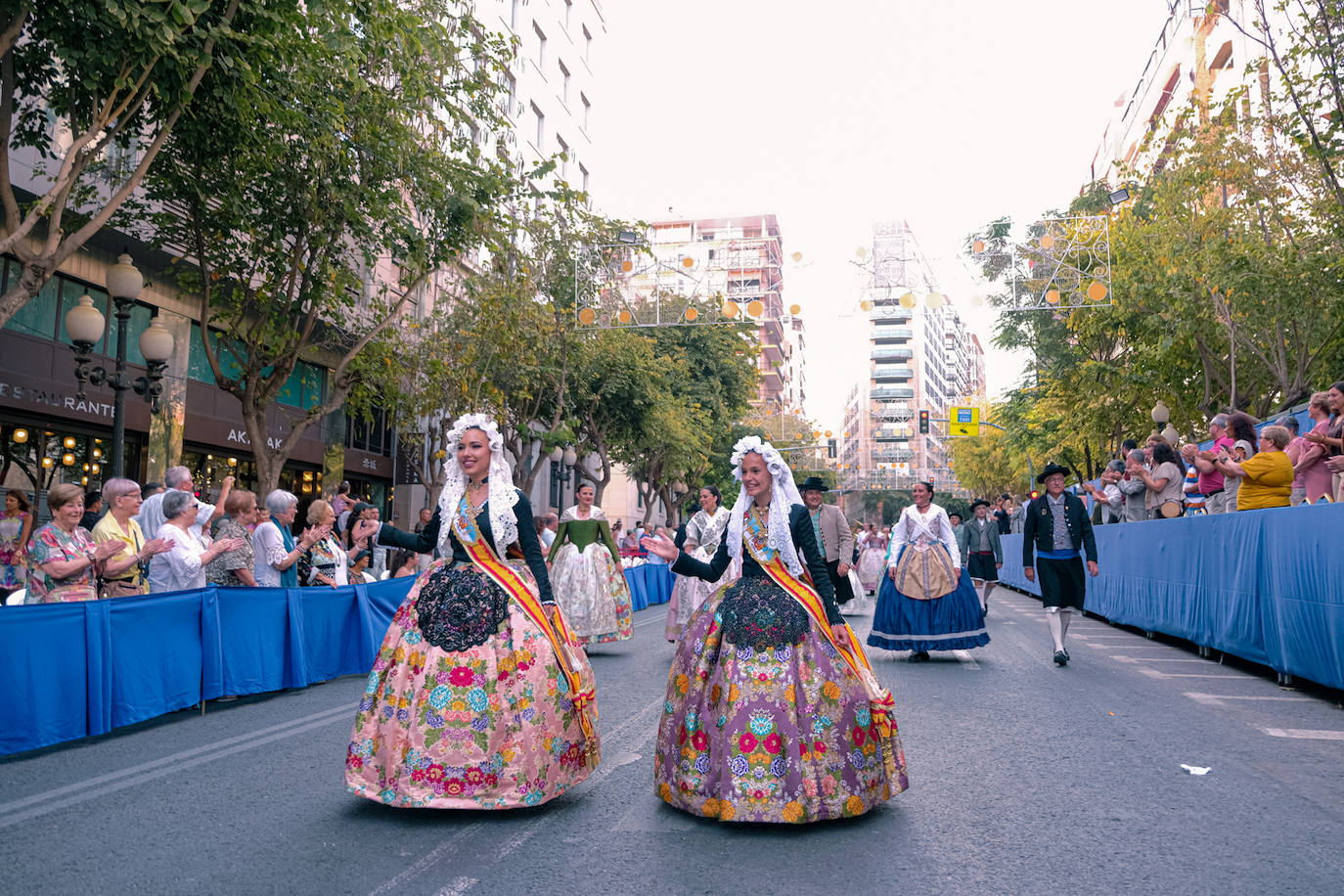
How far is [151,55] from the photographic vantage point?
9.32 meters

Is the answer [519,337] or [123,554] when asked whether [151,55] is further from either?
[519,337]

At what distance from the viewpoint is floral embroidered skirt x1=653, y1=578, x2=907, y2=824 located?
188 inches

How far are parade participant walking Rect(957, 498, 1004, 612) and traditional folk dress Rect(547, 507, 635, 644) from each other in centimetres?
608

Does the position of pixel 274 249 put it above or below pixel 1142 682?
above

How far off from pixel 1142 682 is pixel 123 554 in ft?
28.9

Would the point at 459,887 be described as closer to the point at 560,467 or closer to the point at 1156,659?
the point at 1156,659

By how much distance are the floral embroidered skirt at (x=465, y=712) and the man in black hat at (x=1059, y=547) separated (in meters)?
7.24

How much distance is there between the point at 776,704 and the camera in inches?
192

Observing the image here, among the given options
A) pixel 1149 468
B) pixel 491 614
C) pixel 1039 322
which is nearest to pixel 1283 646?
pixel 1149 468

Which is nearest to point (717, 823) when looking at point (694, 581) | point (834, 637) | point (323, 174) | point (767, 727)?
point (767, 727)

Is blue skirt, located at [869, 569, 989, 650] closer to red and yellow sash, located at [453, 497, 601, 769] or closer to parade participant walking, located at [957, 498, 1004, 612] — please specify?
parade participant walking, located at [957, 498, 1004, 612]

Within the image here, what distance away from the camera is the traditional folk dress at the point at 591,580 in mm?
12555

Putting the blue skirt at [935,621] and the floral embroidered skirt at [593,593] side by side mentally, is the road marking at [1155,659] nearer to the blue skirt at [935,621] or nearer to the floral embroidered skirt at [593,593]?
the blue skirt at [935,621]

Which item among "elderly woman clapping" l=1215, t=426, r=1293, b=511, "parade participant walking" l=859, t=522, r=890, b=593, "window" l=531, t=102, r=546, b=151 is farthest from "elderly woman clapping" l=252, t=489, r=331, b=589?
"window" l=531, t=102, r=546, b=151
